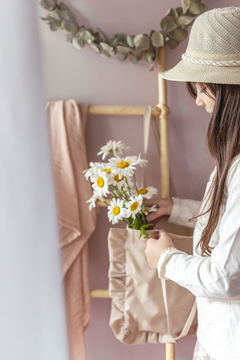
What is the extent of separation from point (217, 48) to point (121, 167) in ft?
0.97

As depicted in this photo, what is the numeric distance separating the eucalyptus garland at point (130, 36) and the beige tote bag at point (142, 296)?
0.52ft

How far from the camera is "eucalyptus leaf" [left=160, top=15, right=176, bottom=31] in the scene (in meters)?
0.78

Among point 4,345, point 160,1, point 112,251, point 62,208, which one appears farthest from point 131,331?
point 160,1

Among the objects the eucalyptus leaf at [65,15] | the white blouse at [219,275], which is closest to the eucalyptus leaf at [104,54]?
the eucalyptus leaf at [65,15]

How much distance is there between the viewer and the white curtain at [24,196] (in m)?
0.27

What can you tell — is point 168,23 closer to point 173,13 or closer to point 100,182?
point 173,13

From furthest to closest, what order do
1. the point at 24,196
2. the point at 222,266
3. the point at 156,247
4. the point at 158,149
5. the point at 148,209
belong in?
the point at 158,149 < the point at 148,209 < the point at 156,247 < the point at 222,266 < the point at 24,196

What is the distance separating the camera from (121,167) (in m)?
0.67

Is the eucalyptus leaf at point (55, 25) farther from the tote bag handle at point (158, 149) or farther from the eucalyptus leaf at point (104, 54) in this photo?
the tote bag handle at point (158, 149)

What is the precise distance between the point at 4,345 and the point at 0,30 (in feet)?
0.85

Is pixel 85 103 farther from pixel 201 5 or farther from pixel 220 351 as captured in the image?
pixel 220 351

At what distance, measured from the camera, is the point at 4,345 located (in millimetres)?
271

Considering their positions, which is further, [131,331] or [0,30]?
[131,331]

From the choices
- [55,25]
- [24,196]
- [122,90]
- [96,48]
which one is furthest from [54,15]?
[24,196]
